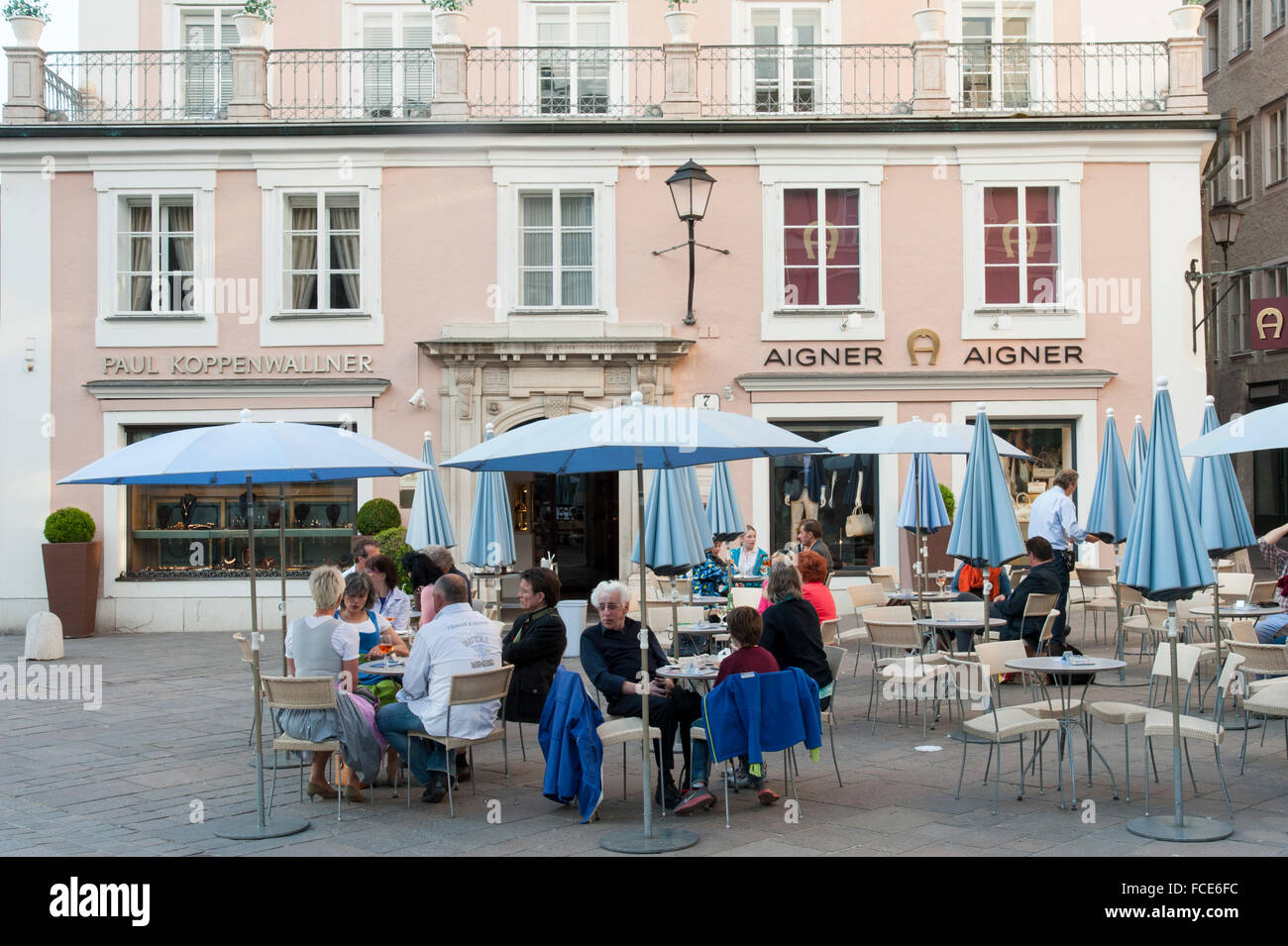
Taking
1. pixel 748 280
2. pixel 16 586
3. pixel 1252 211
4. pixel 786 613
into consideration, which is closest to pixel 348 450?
pixel 786 613

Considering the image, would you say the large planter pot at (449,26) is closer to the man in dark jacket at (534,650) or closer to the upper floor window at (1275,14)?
the man in dark jacket at (534,650)

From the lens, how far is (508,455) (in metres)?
7.48

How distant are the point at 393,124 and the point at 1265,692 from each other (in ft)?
45.9

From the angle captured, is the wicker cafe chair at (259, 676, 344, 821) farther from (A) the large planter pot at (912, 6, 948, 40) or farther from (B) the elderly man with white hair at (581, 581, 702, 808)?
(A) the large planter pot at (912, 6, 948, 40)

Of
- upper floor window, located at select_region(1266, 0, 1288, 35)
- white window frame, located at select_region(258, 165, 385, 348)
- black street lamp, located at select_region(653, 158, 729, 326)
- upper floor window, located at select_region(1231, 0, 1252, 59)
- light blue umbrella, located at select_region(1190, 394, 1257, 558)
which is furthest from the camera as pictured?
upper floor window, located at select_region(1231, 0, 1252, 59)

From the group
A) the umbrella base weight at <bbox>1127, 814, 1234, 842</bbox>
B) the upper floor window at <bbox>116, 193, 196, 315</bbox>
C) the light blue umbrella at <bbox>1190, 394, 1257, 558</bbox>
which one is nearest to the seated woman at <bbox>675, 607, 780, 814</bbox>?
the umbrella base weight at <bbox>1127, 814, 1234, 842</bbox>

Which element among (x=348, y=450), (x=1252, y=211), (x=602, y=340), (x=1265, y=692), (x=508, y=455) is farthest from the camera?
(x=1252, y=211)

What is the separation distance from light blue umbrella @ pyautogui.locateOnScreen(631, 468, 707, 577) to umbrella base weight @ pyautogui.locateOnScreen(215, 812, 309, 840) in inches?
148

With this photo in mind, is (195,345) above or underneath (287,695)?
above

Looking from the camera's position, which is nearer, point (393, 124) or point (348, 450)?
point (348, 450)

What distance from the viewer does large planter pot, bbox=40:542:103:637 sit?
17516 millimetres

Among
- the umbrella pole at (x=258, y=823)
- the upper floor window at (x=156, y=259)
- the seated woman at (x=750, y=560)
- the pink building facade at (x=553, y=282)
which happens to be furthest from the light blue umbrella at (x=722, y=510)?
the upper floor window at (x=156, y=259)

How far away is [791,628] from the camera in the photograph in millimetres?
8352

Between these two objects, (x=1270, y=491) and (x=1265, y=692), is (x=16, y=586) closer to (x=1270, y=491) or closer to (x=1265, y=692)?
(x=1265, y=692)
